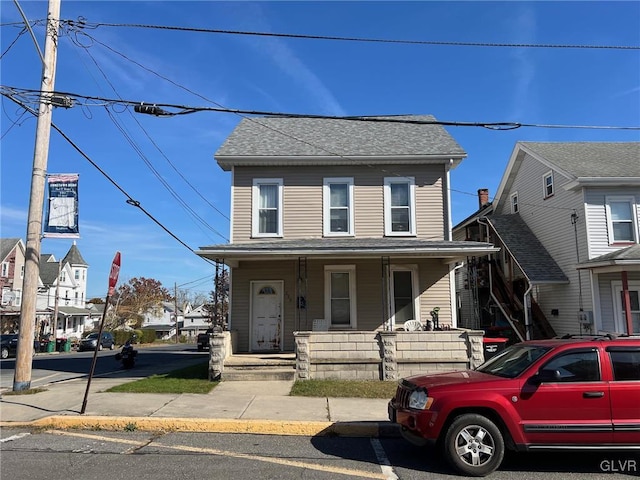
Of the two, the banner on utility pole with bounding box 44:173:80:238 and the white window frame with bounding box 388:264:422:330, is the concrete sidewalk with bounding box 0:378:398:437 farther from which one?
the white window frame with bounding box 388:264:422:330

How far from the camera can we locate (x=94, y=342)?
38188 millimetres

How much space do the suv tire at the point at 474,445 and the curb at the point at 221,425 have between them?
76.6 inches

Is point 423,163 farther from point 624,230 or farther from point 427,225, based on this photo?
point 624,230

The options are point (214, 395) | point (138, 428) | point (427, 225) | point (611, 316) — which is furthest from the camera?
point (611, 316)

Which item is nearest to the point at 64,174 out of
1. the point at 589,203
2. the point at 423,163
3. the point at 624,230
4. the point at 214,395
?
the point at 214,395

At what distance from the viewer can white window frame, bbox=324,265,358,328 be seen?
14531mm

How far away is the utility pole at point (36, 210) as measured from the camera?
10.2 metres

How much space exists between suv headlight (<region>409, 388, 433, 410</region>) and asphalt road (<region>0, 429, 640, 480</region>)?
0.75 metres

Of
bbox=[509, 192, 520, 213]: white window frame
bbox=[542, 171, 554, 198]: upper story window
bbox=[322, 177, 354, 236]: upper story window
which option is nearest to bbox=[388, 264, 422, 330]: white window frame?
bbox=[322, 177, 354, 236]: upper story window

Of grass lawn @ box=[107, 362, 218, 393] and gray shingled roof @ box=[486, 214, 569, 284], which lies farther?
gray shingled roof @ box=[486, 214, 569, 284]

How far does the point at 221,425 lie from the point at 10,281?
4445 centimetres

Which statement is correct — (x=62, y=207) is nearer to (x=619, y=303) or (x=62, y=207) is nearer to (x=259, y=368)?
(x=259, y=368)

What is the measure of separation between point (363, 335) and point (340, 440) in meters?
4.84

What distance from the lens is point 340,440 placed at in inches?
276
